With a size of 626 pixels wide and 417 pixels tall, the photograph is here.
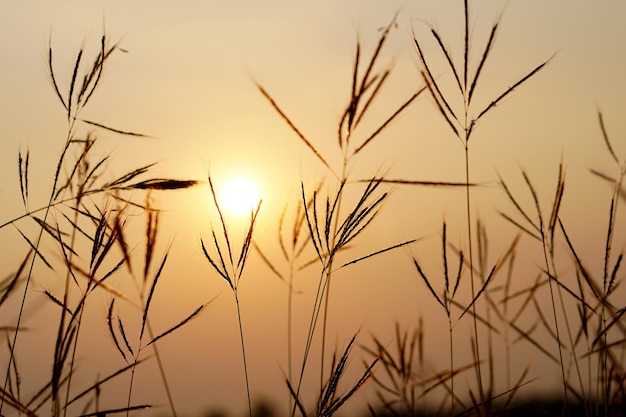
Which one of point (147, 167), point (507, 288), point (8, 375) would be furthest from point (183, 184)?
point (507, 288)

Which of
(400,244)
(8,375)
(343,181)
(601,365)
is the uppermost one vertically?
(343,181)

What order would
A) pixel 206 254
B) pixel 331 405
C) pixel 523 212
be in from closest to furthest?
pixel 331 405, pixel 206 254, pixel 523 212

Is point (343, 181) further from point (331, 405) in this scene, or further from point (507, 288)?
point (507, 288)

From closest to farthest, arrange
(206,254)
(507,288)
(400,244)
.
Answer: (400,244)
(206,254)
(507,288)

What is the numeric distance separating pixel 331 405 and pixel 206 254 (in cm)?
57

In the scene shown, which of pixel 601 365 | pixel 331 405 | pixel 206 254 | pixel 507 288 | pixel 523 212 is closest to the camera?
pixel 331 405

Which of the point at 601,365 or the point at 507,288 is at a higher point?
the point at 507,288

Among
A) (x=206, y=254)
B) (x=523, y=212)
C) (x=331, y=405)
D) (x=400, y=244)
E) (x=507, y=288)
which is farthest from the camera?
(x=507, y=288)

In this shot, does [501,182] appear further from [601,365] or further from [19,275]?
[19,275]

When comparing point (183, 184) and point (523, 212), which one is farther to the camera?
point (523, 212)

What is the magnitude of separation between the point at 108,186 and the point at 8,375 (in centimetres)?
59

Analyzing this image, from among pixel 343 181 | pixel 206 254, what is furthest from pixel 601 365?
pixel 206 254

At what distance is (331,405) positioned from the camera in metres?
1.71

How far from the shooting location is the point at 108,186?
2092 millimetres
